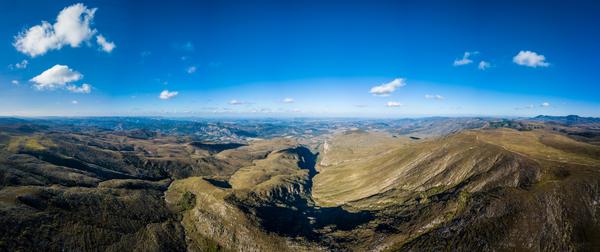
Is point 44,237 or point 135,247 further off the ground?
point 44,237

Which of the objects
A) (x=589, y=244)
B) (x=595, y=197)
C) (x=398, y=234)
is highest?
(x=595, y=197)

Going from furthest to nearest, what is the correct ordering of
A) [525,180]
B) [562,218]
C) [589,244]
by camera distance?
[525,180] < [562,218] < [589,244]

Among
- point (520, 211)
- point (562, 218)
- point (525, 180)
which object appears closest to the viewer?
point (562, 218)

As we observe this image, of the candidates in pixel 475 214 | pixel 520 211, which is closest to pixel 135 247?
pixel 475 214

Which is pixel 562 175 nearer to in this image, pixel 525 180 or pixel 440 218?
pixel 525 180

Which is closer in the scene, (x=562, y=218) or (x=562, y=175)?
(x=562, y=218)

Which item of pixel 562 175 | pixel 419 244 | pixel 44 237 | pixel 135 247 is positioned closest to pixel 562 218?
pixel 562 175

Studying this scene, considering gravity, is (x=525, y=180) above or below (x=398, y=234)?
above

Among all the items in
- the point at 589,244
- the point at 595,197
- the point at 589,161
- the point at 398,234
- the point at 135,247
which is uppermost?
the point at 589,161

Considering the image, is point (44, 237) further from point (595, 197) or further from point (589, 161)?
point (589, 161)
